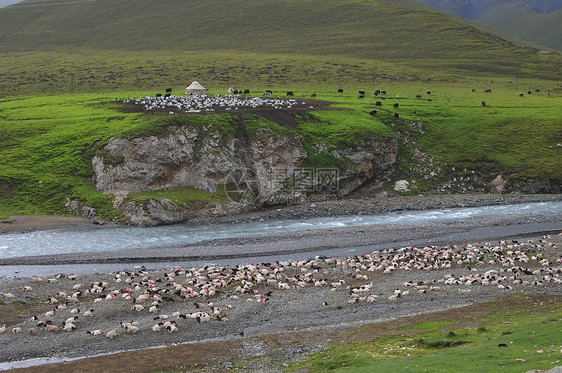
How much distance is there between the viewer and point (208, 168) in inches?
2484

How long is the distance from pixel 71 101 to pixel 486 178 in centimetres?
6693

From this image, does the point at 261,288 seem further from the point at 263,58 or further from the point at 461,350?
the point at 263,58

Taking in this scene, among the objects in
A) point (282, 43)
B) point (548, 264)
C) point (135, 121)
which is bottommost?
point (548, 264)

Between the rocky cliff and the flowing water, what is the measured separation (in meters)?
3.79

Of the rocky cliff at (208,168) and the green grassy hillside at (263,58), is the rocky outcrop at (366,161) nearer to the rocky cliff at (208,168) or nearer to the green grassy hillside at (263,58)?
the rocky cliff at (208,168)

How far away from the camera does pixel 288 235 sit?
5091cm

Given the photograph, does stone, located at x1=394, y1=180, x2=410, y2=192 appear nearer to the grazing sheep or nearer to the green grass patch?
the green grass patch

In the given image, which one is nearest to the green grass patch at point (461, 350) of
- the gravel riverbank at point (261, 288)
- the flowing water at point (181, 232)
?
the gravel riverbank at point (261, 288)

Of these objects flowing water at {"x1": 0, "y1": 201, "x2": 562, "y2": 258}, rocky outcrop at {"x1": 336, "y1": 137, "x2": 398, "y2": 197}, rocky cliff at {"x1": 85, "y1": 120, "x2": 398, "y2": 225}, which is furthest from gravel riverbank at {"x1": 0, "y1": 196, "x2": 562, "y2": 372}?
rocky outcrop at {"x1": 336, "y1": 137, "x2": 398, "y2": 197}

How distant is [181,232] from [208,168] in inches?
455

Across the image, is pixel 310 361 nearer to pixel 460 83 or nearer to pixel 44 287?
pixel 44 287

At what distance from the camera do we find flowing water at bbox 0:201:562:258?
48.2 metres

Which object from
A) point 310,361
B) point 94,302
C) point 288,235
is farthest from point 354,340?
point 288,235

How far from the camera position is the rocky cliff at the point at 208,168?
59469mm
